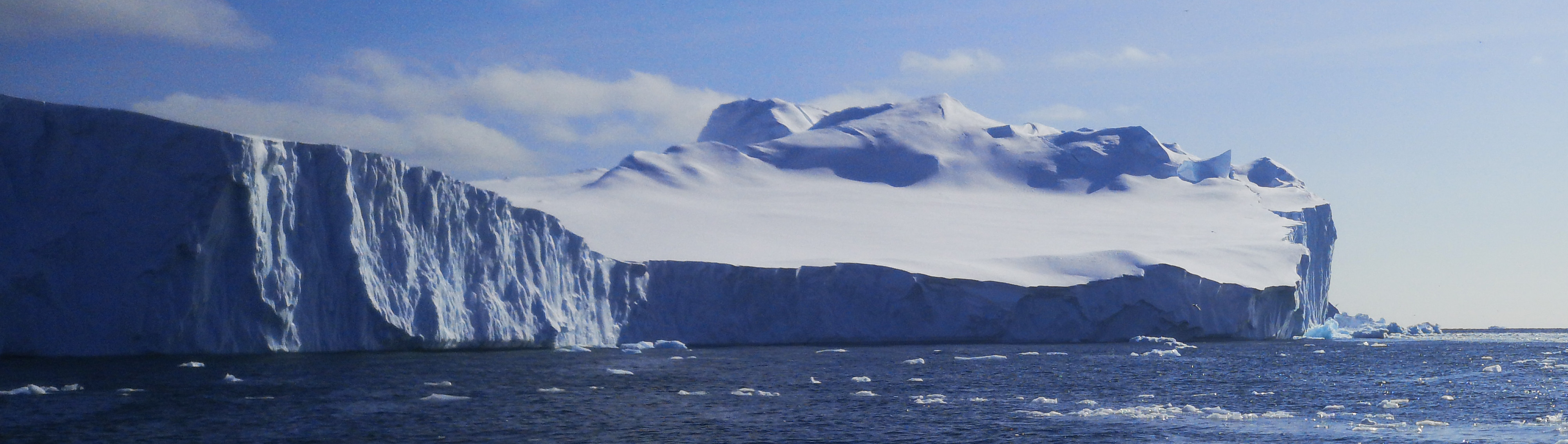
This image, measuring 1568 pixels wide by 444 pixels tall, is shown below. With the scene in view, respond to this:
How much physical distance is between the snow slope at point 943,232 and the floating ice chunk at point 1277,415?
18.0 meters

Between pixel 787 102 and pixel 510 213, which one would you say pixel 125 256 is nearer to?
pixel 510 213

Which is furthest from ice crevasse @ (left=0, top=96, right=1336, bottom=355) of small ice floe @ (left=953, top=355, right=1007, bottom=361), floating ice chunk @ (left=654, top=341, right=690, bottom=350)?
small ice floe @ (left=953, top=355, right=1007, bottom=361)

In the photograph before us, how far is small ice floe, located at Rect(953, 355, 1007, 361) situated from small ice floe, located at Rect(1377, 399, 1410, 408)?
10.1 meters

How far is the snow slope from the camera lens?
34625mm

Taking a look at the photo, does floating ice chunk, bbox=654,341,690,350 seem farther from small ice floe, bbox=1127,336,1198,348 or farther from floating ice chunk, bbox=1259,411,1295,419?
floating ice chunk, bbox=1259,411,1295,419

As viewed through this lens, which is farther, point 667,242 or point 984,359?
point 667,242

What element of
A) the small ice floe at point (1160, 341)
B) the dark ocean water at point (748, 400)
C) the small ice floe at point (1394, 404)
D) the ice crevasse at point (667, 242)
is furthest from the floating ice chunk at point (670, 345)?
the small ice floe at point (1394, 404)

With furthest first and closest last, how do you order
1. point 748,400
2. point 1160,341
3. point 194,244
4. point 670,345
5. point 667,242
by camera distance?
1. point 667,242
2. point 1160,341
3. point 670,345
4. point 194,244
5. point 748,400

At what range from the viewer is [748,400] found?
1775 centimetres

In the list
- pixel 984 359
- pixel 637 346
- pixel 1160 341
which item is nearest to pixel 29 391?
pixel 637 346

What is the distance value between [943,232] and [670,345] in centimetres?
1429

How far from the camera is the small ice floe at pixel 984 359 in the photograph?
2730 cm

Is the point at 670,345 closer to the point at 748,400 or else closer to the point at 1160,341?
the point at 1160,341

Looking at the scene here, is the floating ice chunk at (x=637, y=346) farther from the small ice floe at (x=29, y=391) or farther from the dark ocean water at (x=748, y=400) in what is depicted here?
the small ice floe at (x=29, y=391)
